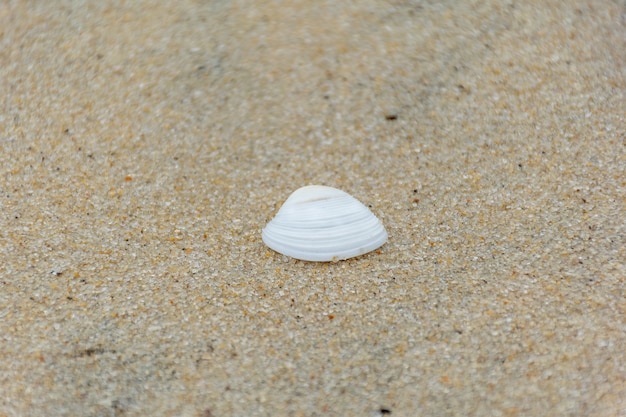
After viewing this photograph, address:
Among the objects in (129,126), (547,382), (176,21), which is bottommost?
(547,382)

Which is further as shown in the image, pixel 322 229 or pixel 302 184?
pixel 302 184

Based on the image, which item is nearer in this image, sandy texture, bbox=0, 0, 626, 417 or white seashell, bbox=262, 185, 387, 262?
sandy texture, bbox=0, 0, 626, 417

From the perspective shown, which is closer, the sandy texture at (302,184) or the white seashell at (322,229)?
the sandy texture at (302,184)

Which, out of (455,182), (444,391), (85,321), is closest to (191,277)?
(85,321)

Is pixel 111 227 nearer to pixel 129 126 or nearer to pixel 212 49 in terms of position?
pixel 129 126
